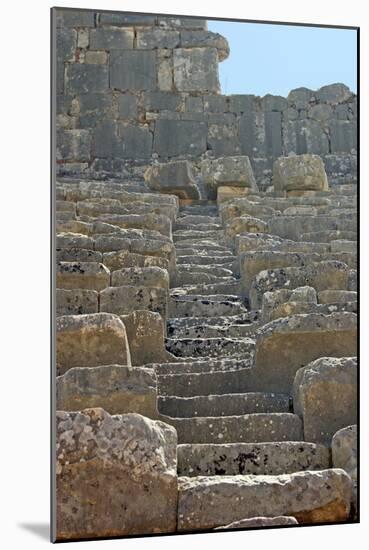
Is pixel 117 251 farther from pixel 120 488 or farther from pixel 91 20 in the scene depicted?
pixel 120 488

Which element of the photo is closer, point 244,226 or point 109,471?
point 109,471

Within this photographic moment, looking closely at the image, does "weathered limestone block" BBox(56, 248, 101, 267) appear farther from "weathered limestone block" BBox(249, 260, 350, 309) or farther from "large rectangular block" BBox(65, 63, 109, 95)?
→ "large rectangular block" BBox(65, 63, 109, 95)

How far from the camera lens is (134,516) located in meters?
5.29

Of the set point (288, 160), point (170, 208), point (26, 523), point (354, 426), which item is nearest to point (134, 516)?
point (26, 523)

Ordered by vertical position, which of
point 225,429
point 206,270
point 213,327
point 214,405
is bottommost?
Answer: point 225,429

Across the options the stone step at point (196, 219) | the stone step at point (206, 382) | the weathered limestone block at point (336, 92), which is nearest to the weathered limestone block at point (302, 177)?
the weathered limestone block at point (336, 92)

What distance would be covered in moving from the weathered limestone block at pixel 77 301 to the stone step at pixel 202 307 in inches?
24.4

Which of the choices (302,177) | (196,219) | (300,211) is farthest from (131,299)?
(302,177)

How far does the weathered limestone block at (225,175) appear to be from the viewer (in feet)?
32.8

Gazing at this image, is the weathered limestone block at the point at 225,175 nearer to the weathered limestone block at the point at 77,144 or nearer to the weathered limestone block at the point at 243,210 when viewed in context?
the weathered limestone block at the point at 243,210

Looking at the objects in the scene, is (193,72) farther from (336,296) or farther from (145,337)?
(145,337)

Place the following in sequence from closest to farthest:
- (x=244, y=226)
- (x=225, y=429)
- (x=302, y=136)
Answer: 1. (x=225, y=429)
2. (x=244, y=226)
3. (x=302, y=136)

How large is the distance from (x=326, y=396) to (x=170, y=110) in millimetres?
6855

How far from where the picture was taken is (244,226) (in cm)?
861
